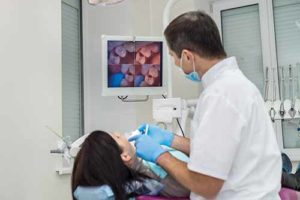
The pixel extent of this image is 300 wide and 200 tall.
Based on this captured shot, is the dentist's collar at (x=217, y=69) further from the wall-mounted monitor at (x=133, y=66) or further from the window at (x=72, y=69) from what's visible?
the window at (x=72, y=69)

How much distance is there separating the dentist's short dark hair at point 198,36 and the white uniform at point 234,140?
51 millimetres

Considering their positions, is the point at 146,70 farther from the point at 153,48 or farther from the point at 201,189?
the point at 201,189

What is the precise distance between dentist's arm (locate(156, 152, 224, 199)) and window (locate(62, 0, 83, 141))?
6.54 feet

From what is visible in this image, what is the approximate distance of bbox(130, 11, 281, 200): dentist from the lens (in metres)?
1.09

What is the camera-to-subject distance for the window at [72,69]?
3.10 m

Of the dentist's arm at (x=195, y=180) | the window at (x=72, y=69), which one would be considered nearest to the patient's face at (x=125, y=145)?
the dentist's arm at (x=195, y=180)

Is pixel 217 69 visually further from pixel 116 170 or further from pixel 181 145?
pixel 116 170

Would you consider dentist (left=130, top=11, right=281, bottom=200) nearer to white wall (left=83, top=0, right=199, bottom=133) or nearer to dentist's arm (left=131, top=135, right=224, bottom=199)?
dentist's arm (left=131, top=135, right=224, bottom=199)

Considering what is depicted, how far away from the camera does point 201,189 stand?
112 centimetres

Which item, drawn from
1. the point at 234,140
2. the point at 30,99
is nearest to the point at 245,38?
the point at 30,99

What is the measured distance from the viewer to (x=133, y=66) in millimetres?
2752

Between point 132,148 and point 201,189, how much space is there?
1.17 ft

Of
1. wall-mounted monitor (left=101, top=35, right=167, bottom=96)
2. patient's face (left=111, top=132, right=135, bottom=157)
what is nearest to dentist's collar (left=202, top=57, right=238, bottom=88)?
patient's face (left=111, top=132, right=135, bottom=157)

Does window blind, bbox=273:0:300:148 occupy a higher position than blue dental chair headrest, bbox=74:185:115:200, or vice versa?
window blind, bbox=273:0:300:148
